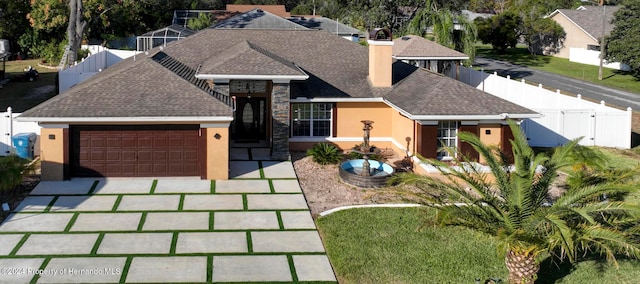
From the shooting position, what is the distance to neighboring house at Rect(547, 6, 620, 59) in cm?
6275

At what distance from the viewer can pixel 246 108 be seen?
27406 mm


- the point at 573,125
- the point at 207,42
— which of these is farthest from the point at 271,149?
the point at 573,125

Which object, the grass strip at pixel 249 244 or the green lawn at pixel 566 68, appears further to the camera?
the green lawn at pixel 566 68

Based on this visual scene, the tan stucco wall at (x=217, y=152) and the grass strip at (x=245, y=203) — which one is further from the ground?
the tan stucco wall at (x=217, y=152)

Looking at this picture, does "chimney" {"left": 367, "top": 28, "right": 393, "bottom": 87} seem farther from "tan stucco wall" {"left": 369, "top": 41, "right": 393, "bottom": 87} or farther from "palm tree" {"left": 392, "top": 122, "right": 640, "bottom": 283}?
"palm tree" {"left": 392, "top": 122, "right": 640, "bottom": 283}

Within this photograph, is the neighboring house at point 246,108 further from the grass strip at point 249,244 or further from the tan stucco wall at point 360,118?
the grass strip at point 249,244

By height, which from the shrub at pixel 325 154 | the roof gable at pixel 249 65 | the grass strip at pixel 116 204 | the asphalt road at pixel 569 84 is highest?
the roof gable at pixel 249 65

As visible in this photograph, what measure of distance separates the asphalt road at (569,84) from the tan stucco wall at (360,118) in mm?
18350

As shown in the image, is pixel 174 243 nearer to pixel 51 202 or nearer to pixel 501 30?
pixel 51 202

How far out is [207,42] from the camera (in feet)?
101

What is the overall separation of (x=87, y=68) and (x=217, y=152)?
21791mm

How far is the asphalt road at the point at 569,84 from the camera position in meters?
40.8

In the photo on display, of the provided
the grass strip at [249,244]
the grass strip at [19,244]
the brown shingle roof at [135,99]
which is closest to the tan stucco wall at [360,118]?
the brown shingle roof at [135,99]

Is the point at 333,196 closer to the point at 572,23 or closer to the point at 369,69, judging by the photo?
the point at 369,69
